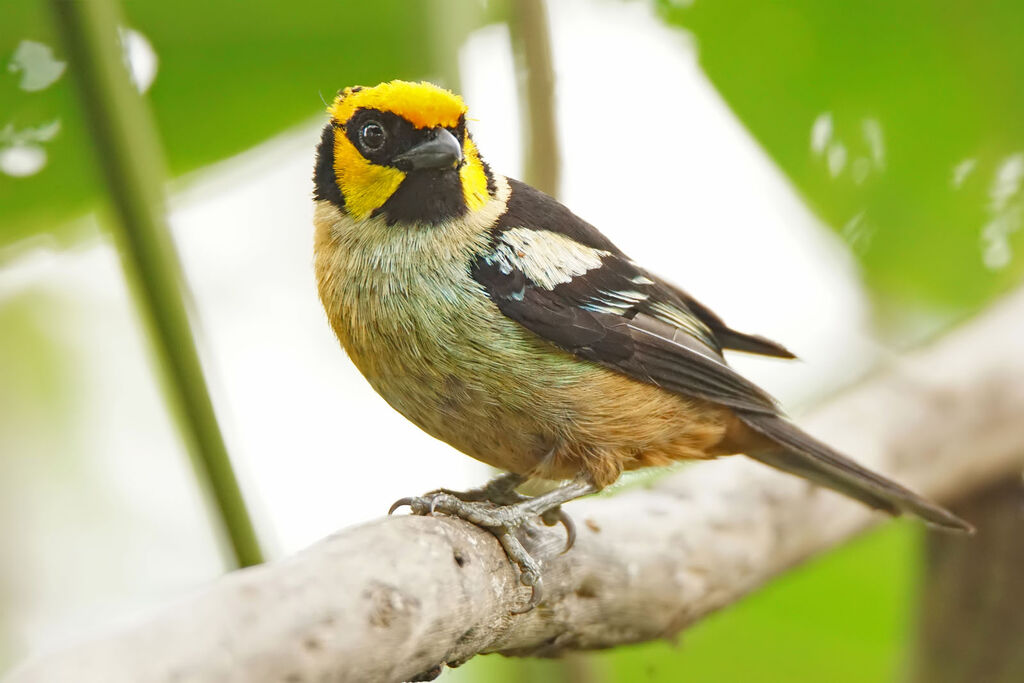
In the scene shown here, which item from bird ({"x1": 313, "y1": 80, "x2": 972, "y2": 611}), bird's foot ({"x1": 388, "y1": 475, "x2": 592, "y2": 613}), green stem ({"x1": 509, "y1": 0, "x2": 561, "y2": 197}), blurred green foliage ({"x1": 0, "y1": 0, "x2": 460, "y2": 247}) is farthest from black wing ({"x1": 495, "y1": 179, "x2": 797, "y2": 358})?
bird's foot ({"x1": 388, "y1": 475, "x2": 592, "y2": 613})

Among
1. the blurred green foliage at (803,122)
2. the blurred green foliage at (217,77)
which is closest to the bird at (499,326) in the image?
the blurred green foliage at (803,122)

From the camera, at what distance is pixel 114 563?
201 inches

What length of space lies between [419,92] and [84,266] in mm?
2720

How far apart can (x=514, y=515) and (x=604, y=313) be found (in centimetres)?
67

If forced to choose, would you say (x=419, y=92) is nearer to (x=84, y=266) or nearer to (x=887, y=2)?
(x=887, y=2)

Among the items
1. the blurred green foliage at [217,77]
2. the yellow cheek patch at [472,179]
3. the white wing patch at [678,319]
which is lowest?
the white wing patch at [678,319]

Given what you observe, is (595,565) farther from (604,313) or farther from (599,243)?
(599,243)

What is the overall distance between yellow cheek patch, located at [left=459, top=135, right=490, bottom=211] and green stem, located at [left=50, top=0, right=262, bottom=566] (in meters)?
0.86

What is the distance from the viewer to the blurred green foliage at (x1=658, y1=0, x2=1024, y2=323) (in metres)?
3.95

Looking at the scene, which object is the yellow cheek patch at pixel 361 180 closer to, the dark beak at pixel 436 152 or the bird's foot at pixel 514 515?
the dark beak at pixel 436 152

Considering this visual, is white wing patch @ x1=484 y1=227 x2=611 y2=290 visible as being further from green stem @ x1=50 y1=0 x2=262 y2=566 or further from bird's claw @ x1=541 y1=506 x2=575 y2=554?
green stem @ x1=50 y1=0 x2=262 y2=566

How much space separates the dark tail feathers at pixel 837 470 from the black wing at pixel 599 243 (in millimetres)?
264

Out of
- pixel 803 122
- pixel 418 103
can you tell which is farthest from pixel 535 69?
pixel 803 122

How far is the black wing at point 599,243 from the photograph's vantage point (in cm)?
307
